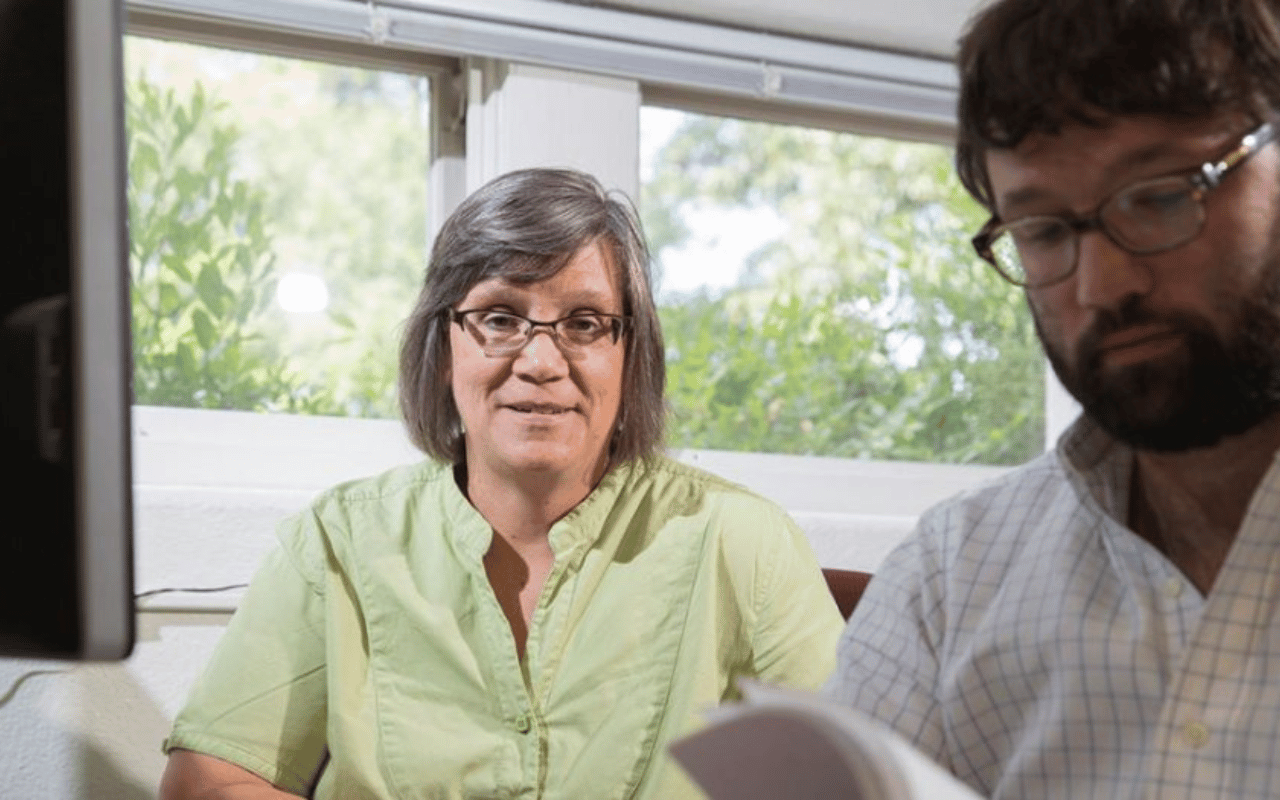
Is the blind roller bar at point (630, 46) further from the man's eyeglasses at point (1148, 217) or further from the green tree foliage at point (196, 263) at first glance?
the man's eyeglasses at point (1148, 217)

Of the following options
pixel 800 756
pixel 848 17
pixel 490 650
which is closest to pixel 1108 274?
pixel 800 756

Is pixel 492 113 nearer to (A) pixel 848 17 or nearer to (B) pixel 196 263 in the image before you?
(B) pixel 196 263

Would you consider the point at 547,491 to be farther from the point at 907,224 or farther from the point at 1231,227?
the point at 907,224

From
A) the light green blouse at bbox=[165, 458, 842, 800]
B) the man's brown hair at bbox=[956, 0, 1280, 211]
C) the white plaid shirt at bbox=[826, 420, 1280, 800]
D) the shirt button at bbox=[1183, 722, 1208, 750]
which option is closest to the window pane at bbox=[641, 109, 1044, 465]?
the light green blouse at bbox=[165, 458, 842, 800]

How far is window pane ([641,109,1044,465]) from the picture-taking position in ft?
9.46

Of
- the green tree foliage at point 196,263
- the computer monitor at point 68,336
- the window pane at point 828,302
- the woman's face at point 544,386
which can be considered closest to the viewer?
the computer monitor at point 68,336

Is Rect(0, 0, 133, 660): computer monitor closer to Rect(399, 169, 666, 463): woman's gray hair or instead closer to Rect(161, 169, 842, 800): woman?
Rect(161, 169, 842, 800): woman

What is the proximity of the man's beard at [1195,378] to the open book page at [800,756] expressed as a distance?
38 centimetres

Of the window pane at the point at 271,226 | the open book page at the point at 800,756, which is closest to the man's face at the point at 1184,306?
the open book page at the point at 800,756

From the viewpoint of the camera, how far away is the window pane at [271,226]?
8.27 feet

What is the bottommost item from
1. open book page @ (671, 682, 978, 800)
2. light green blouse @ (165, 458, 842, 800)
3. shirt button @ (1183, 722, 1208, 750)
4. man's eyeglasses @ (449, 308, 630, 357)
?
light green blouse @ (165, 458, 842, 800)

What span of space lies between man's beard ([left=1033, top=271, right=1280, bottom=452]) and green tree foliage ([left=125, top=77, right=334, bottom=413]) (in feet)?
5.86

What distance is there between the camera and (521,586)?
1.95 m

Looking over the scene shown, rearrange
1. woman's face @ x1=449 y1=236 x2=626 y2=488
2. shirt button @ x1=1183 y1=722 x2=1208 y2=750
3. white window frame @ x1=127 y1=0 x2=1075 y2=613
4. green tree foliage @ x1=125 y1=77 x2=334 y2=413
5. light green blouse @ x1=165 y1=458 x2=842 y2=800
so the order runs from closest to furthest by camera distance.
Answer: shirt button @ x1=1183 y1=722 x2=1208 y2=750 < light green blouse @ x1=165 y1=458 x2=842 y2=800 < woman's face @ x1=449 y1=236 x2=626 y2=488 < white window frame @ x1=127 y1=0 x2=1075 y2=613 < green tree foliage @ x1=125 y1=77 x2=334 y2=413
